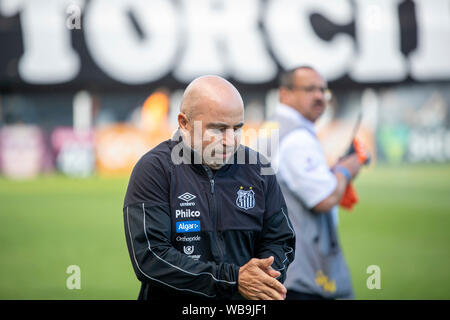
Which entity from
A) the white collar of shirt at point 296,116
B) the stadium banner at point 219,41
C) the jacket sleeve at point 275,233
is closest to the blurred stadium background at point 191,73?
the stadium banner at point 219,41

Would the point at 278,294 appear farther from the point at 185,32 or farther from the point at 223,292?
the point at 185,32

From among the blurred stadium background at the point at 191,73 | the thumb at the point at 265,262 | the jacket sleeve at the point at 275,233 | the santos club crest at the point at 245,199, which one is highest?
the blurred stadium background at the point at 191,73

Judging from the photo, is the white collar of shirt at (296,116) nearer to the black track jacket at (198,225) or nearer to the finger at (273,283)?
the black track jacket at (198,225)

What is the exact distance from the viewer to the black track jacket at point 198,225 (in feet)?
7.65

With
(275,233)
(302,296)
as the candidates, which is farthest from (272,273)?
(302,296)

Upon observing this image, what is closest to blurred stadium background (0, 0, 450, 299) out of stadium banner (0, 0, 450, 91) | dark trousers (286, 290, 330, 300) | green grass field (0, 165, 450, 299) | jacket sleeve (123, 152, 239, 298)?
stadium banner (0, 0, 450, 91)

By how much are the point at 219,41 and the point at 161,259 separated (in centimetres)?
1681

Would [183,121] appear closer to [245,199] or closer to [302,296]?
[245,199]

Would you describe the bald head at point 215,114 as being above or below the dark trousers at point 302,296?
above

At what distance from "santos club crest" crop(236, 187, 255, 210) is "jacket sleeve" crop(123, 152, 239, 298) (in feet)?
0.91

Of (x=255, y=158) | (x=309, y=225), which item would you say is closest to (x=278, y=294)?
(x=255, y=158)

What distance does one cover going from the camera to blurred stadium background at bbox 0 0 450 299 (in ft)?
59.2

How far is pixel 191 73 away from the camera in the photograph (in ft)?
62.0

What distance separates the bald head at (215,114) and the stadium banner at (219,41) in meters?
16.1
